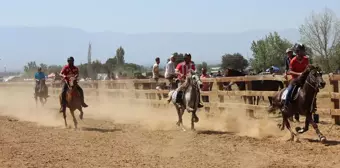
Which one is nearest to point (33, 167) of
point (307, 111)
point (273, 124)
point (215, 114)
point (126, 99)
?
point (307, 111)

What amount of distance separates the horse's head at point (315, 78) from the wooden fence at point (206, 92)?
2.38 m

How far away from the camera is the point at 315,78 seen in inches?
431

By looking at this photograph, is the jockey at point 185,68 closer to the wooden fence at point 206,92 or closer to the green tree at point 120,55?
the wooden fence at point 206,92

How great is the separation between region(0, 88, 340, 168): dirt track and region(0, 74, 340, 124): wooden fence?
1.68ft

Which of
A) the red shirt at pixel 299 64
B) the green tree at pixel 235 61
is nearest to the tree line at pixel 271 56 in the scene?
the green tree at pixel 235 61

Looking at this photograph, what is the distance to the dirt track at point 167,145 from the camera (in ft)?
31.3

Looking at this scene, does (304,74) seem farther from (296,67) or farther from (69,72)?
(69,72)

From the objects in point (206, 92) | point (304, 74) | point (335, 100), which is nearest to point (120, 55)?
point (206, 92)

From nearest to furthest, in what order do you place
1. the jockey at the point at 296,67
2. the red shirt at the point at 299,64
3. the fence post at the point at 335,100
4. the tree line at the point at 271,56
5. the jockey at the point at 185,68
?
the jockey at the point at 296,67, the red shirt at the point at 299,64, the fence post at the point at 335,100, the jockey at the point at 185,68, the tree line at the point at 271,56

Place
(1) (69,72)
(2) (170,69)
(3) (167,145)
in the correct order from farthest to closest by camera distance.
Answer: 1. (2) (170,69)
2. (1) (69,72)
3. (3) (167,145)

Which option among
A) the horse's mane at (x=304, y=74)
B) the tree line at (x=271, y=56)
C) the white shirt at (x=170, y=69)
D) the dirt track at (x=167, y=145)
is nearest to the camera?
the dirt track at (x=167, y=145)

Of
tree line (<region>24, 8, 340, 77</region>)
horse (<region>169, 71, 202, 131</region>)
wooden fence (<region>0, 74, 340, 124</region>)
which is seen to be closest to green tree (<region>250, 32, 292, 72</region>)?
tree line (<region>24, 8, 340, 77</region>)

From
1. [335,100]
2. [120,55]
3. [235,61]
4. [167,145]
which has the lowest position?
[167,145]

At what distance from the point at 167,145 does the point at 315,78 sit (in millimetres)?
3543
